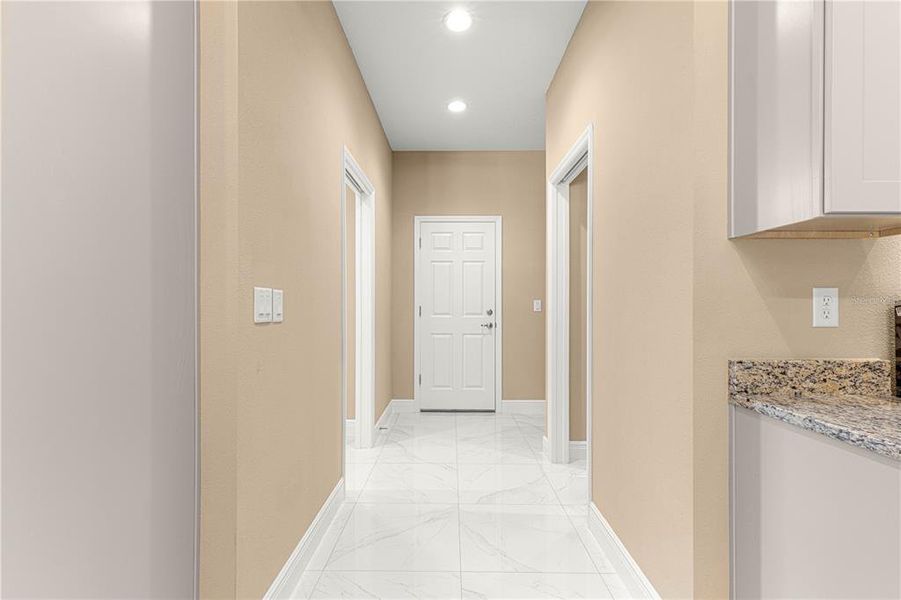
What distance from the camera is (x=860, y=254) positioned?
1515 mm

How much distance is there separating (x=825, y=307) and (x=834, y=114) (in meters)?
0.60

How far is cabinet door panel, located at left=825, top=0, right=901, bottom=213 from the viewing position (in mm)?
1194

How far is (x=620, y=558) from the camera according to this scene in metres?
2.02

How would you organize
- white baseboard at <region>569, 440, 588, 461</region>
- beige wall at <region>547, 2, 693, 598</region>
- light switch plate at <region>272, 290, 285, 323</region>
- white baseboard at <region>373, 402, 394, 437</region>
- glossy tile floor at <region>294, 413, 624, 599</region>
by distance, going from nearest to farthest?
beige wall at <region>547, 2, 693, 598</region> → light switch plate at <region>272, 290, 285, 323</region> → glossy tile floor at <region>294, 413, 624, 599</region> → white baseboard at <region>569, 440, 588, 461</region> → white baseboard at <region>373, 402, 394, 437</region>

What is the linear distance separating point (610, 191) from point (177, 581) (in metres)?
2.09

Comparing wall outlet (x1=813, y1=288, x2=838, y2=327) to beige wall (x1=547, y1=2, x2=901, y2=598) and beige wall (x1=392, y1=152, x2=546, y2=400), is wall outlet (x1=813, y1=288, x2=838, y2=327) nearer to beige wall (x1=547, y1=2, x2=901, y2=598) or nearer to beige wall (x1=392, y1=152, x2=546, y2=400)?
beige wall (x1=547, y1=2, x2=901, y2=598)

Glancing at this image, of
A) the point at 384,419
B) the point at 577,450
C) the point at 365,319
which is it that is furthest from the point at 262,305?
the point at 384,419

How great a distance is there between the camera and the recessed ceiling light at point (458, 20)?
262 centimetres

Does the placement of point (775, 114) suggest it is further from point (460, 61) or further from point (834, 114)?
point (460, 61)

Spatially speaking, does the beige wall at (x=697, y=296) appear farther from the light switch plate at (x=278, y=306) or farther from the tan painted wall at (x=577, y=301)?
the tan painted wall at (x=577, y=301)

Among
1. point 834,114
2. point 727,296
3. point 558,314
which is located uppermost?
point 834,114

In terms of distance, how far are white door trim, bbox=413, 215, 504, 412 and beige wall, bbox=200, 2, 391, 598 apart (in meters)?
2.56

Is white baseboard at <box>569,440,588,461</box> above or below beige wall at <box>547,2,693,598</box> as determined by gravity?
below

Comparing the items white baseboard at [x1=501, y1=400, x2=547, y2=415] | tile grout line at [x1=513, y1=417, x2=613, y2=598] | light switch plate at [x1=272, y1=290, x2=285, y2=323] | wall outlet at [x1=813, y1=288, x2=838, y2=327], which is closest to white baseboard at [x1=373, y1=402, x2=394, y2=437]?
white baseboard at [x1=501, y1=400, x2=547, y2=415]
